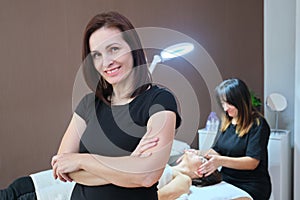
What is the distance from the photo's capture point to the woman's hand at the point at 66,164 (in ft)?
3.35

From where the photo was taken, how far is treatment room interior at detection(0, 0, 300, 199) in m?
2.19

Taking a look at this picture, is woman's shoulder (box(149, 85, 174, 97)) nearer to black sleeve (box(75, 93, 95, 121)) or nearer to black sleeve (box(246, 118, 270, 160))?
black sleeve (box(75, 93, 95, 121))

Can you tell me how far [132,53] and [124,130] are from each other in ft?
0.69

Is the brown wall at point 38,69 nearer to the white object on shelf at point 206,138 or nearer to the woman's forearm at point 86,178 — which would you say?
the white object on shelf at point 206,138

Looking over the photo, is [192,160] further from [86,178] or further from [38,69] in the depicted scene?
[86,178]

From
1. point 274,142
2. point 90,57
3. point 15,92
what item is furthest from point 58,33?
point 274,142

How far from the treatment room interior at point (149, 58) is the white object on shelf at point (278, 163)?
0.08 meters

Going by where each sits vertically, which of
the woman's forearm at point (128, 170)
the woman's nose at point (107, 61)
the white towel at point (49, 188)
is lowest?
the white towel at point (49, 188)

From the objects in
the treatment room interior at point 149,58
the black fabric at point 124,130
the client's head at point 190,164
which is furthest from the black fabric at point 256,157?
the black fabric at point 124,130

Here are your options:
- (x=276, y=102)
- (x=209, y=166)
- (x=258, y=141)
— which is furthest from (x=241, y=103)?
(x=276, y=102)

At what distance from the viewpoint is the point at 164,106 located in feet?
3.25

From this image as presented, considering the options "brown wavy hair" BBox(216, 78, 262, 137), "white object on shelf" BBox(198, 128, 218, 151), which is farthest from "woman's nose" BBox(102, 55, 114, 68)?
"white object on shelf" BBox(198, 128, 218, 151)

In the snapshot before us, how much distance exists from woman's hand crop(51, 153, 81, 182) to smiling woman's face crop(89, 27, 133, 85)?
23cm

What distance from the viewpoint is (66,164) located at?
1.03 metres
